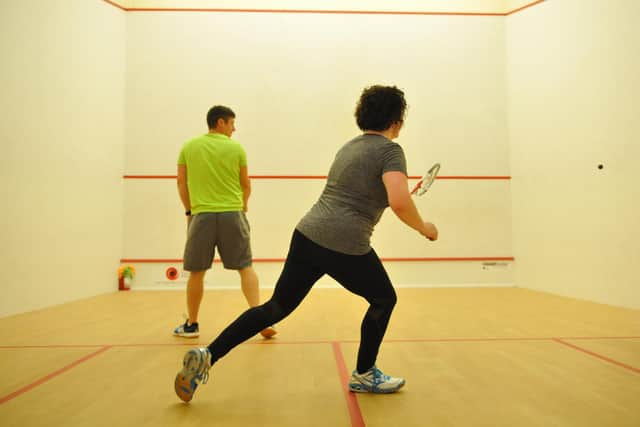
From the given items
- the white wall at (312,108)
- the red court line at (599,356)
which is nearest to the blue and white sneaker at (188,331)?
the red court line at (599,356)

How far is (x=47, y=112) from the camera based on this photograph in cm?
327

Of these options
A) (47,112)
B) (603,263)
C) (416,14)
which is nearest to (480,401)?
(603,263)

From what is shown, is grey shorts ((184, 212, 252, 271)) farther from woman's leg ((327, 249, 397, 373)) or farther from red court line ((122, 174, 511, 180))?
red court line ((122, 174, 511, 180))

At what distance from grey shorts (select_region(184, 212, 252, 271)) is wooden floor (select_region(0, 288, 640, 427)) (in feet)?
1.27

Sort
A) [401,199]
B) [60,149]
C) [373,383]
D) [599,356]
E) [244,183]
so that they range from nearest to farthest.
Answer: [401,199] → [373,383] → [599,356] → [244,183] → [60,149]

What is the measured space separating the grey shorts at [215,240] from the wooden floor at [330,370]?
1.27ft

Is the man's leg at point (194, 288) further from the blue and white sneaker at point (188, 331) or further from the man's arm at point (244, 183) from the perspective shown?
the man's arm at point (244, 183)

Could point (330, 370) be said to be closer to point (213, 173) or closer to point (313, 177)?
point (213, 173)

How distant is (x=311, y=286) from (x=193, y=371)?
0.40m

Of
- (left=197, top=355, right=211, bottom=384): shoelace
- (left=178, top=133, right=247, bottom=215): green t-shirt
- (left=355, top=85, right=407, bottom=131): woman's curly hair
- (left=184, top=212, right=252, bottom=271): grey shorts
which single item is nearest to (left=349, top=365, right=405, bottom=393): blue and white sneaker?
(left=197, top=355, right=211, bottom=384): shoelace

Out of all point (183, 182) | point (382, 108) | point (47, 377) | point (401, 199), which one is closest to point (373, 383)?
point (401, 199)

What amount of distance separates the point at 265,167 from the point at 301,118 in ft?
1.85

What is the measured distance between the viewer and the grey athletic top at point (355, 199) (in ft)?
4.25

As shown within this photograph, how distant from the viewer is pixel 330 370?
1765 millimetres
